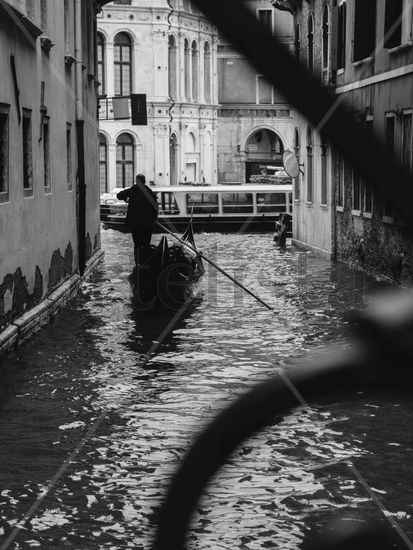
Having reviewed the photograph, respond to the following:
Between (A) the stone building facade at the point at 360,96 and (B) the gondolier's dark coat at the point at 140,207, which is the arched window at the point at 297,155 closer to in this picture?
(A) the stone building facade at the point at 360,96

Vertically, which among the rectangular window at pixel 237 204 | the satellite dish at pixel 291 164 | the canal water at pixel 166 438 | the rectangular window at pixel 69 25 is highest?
the rectangular window at pixel 69 25

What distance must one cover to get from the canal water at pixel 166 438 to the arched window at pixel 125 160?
3720cm

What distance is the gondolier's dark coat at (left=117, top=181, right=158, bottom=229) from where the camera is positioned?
54.5ft

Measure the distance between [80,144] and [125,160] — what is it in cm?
3378

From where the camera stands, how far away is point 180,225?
116ft

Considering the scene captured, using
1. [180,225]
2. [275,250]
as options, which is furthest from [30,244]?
[180,225]

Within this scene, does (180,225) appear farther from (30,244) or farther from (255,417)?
(255,417)

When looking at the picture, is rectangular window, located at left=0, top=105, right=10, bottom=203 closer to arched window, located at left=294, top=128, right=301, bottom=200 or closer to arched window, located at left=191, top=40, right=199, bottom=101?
arched window, located at left=294, top=128, right=301, bottom=200

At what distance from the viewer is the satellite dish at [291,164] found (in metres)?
25.3

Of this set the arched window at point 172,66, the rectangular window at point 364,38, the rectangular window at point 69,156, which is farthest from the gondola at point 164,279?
the arched window at point 172,66

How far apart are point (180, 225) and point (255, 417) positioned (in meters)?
34.5

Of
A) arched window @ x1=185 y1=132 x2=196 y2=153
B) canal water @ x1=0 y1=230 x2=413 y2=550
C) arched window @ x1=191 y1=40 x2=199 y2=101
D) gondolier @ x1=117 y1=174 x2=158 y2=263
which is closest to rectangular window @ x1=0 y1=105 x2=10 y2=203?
canal water @ x1=0 y1=230 x2=413 y2=550

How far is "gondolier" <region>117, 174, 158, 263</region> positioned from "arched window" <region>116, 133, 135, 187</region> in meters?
32.9

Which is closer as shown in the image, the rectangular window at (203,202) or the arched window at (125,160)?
the rectangular window at (203,202)
